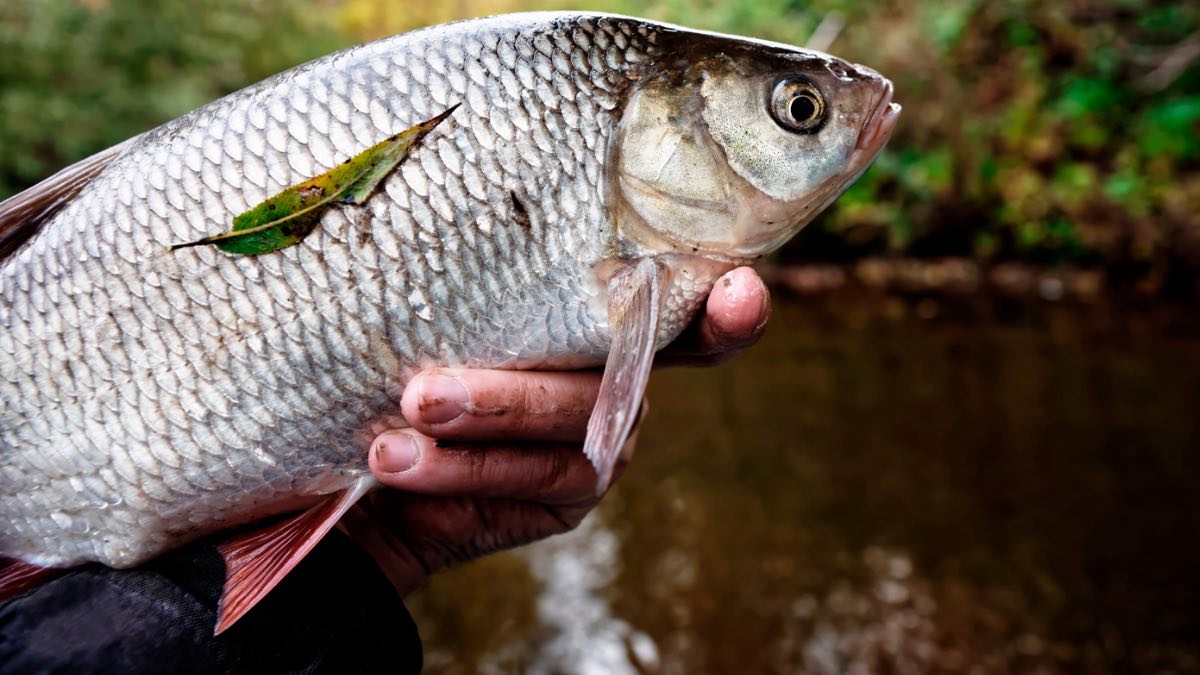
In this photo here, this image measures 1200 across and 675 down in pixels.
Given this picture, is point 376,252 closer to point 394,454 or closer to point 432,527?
point 394,454

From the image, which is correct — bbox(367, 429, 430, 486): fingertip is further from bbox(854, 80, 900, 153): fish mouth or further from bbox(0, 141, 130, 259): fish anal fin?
bbox(854, 80, 900, 153): fish mouth

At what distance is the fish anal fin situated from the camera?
170 cm

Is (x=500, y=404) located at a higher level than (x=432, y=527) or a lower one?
higher

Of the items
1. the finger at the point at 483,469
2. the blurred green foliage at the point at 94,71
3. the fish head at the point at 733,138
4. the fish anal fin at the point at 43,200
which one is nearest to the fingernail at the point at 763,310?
the fish head at the point at 733,138

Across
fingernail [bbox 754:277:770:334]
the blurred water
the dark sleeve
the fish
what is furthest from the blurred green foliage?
fingernail [bbox 754:277:770:334]

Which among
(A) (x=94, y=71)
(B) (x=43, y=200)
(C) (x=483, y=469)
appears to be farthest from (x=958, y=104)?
(B) (x=43, y=200)

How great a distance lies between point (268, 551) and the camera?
1665mm

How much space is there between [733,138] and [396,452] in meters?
0.80

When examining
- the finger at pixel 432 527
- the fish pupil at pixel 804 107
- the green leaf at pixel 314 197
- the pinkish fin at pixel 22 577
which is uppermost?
the green leaf at pixel 314 197

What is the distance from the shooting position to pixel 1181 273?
26.5 ft

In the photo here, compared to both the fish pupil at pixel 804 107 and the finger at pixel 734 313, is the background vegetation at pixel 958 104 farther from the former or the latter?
the fish pupil at pixel 804 107

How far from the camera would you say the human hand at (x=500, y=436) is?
1.63 meters

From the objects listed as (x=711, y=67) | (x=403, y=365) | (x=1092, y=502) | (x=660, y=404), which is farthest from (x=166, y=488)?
(x=660, y=404)

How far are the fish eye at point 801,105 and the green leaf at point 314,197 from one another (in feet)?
1.92
